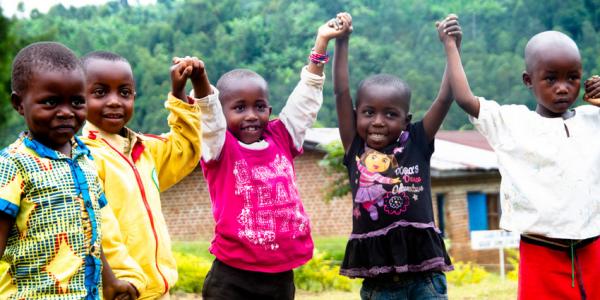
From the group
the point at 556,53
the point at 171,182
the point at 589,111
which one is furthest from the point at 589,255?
the point at 171,182

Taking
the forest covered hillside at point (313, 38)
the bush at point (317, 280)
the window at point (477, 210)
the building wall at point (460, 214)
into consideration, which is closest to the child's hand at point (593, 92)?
the bush at point (317, 280)

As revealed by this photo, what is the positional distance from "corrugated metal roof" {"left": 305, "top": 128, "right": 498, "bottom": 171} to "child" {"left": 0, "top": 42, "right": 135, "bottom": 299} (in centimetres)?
1576

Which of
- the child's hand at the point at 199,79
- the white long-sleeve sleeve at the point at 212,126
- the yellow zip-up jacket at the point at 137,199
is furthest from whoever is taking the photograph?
→ the white long-sleeve sleeve at the point at 212,126

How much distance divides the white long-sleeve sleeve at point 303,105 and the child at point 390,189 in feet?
0.44

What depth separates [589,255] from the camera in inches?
155

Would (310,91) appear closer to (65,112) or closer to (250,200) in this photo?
(250,200)

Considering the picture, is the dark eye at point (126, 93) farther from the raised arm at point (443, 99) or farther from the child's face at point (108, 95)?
the raised arm at point (443, 99)

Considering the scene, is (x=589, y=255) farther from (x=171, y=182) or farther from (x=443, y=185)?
(x=443, y=185)

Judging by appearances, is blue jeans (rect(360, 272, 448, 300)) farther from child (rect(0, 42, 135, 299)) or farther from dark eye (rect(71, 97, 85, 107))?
dark eye (rect(71, 97, 85, 107))

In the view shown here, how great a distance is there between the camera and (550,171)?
390cm

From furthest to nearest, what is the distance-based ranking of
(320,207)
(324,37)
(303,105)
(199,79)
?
(320,207) < (303,105) < (324,37) < (199,79)

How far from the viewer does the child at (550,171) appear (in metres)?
3.87

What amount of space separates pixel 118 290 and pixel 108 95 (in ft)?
2.85

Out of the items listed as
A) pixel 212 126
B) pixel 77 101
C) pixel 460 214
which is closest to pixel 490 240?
pixel 212 126
